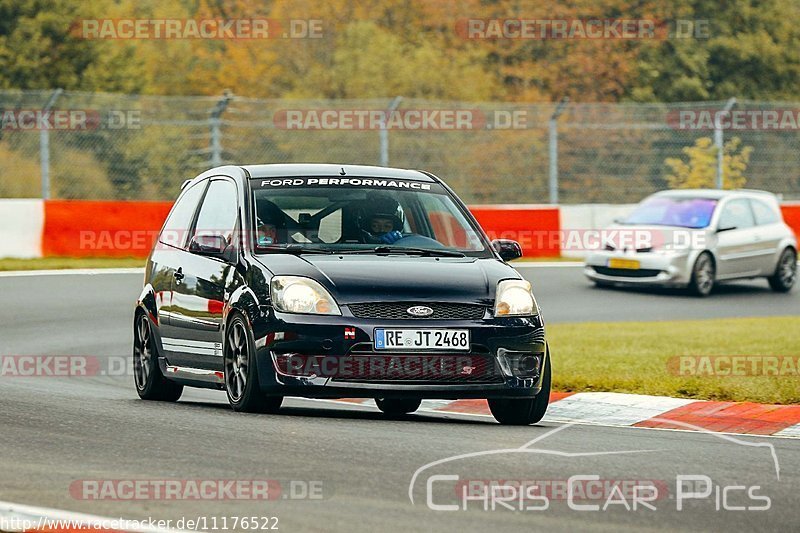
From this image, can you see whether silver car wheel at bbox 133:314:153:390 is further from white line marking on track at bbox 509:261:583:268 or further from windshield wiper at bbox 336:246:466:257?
white line marking on track at bbox 509:261:583:268

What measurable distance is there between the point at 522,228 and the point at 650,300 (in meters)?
Result: 5.17

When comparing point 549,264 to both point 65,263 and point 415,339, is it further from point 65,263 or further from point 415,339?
point 415,339

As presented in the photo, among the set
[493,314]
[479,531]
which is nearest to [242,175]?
[493,314]

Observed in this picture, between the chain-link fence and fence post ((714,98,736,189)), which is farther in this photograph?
fence post ((714,98,736,189))

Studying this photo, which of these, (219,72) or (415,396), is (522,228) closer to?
(415,396)

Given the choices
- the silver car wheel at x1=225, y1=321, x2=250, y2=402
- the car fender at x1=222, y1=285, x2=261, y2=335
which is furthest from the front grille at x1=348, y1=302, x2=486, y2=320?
the silver car wheel at x1=225, y1=321, x2=250, y2=402

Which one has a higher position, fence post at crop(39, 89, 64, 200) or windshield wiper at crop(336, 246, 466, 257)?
fence post at crop(39, 89, 64, 200)

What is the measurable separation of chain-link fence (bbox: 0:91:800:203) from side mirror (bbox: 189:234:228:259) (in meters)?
15.5

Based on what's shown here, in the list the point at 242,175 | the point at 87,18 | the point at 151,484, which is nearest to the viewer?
the point at 151,484

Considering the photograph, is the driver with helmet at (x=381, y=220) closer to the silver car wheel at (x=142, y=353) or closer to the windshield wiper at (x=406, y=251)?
the windshield wiper at (x=406, y=251)

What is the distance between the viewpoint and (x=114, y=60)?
162 ft

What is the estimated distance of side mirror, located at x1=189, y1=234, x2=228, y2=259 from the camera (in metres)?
10.3

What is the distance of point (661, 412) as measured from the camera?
10805 mm

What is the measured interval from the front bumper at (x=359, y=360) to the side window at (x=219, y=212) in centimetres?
120
